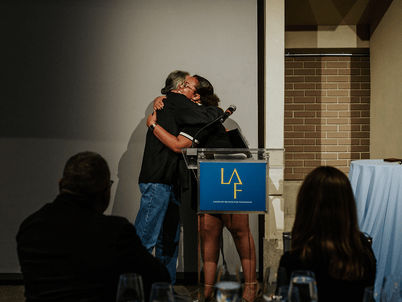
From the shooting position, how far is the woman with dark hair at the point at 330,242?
1254 mm

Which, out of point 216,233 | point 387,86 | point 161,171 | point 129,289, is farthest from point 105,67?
point 387,86

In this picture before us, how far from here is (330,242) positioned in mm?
1284

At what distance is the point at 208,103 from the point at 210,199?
1.03 m

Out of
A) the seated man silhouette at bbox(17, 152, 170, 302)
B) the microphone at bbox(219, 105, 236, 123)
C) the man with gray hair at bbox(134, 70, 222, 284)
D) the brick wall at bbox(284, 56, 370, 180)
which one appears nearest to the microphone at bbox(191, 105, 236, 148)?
the microphone at bbox(219, 105, 236, 123)

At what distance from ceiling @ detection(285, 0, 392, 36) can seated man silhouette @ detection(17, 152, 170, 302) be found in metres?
3.36

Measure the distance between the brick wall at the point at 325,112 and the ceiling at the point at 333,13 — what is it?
38 centimetres

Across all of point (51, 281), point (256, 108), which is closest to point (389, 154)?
point (256, 108)

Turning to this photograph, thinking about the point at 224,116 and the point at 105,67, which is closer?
the point at 224,116

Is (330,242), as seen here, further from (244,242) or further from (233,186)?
(244,242)

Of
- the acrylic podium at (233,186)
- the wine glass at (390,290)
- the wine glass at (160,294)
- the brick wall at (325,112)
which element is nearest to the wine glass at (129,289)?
the wine glass at (160,294)

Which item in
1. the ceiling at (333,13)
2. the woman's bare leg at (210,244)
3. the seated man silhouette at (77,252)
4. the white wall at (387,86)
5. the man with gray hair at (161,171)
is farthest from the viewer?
the ceiling at (333,13)

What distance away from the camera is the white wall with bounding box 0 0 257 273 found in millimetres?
3295

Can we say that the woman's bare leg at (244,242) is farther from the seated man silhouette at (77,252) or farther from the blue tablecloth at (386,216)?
the seated man silhouette at (77,252)

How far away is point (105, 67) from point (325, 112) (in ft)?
8.20
